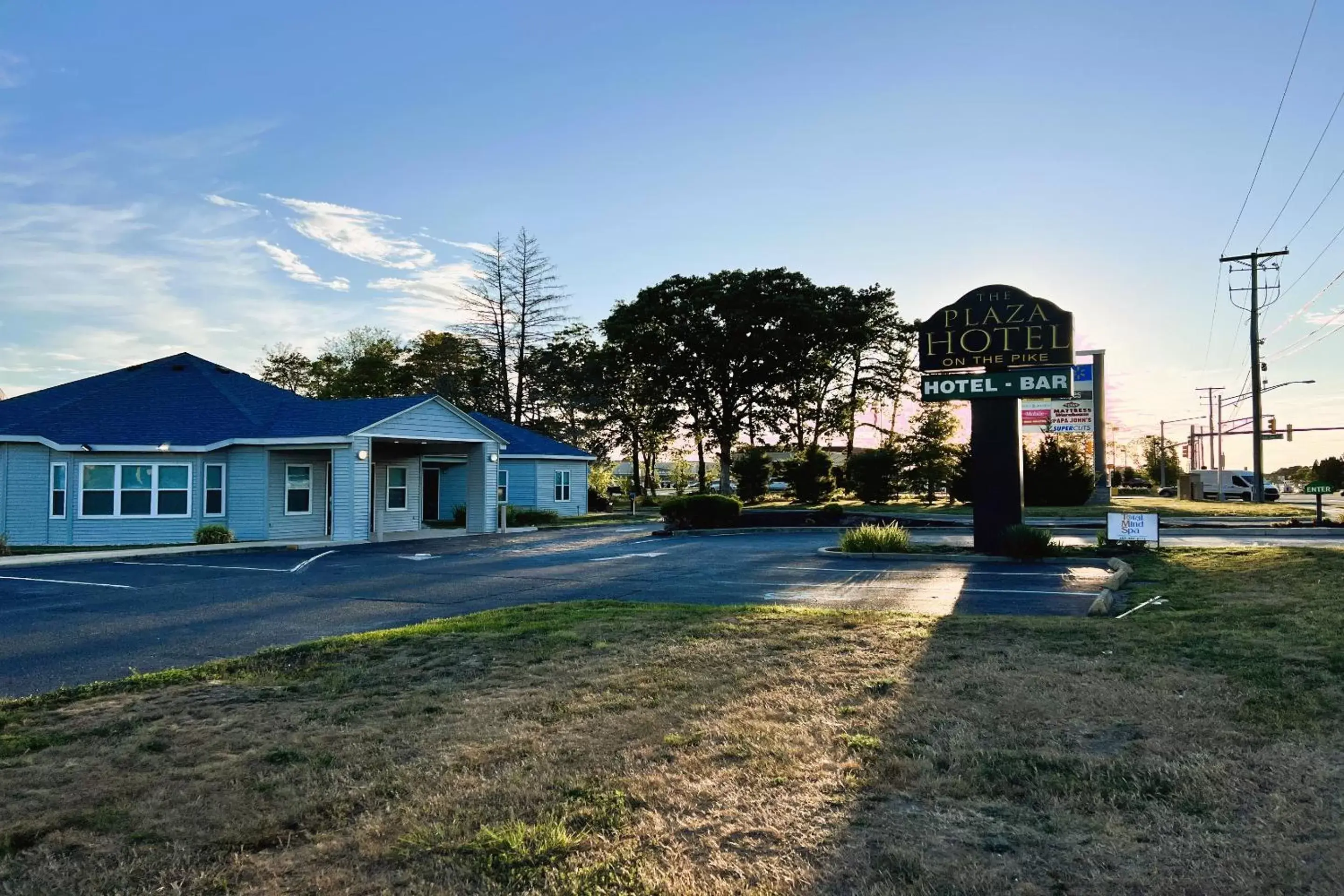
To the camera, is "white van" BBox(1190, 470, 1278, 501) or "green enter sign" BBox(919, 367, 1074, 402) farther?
"white van" BBox(1190, 470, 1278, 501)

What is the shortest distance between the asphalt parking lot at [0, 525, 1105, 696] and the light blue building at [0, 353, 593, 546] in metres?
3.96

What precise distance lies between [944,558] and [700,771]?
14.5 metres

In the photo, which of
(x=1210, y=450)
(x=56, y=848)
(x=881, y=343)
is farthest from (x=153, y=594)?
(x=1210, y=450)

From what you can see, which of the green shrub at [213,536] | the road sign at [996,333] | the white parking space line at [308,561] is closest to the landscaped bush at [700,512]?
the road sign at [996,333]

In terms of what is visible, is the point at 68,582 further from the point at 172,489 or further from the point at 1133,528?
the point at 1133,528

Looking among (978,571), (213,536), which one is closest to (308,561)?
(213,536)

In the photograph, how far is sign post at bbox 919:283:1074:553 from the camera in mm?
18781

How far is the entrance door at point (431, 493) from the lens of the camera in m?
37.0

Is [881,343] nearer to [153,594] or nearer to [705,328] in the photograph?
[705,328]

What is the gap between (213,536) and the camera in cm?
2322

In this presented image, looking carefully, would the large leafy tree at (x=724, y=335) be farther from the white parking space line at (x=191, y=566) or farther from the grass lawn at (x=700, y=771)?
the grass lawn at (x=700, y=771)

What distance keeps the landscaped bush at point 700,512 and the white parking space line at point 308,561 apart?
1186 cm

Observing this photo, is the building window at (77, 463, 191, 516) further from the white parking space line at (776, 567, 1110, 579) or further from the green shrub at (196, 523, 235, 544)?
the white parking space line at (776, 567, 1110, 579)

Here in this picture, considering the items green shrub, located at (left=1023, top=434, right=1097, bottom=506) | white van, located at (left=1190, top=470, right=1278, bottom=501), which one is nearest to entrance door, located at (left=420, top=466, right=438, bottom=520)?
green shrub, located at (left=1023, top=434, right=1097, bottom=506)
